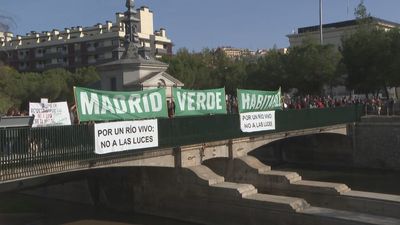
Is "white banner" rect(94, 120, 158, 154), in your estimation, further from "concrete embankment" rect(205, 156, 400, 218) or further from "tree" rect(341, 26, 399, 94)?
"tree" rect(341, 26, 399, 94)

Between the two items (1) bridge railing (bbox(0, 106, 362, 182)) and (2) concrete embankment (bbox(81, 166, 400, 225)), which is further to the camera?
(2) concrete embankment (bbox(81, 166, 400, 225))

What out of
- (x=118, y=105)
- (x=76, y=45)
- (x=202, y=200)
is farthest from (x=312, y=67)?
(x=76, y=45)

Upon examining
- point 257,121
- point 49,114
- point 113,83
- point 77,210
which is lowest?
point 77,210

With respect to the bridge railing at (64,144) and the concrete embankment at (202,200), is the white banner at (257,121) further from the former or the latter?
the concrete embankment at (202,200)

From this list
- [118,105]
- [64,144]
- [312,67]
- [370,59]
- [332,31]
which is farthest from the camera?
[332,31]

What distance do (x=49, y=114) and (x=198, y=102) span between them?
7683 millimetres

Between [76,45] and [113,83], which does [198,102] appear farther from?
[76,45]

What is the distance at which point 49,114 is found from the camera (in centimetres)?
1844

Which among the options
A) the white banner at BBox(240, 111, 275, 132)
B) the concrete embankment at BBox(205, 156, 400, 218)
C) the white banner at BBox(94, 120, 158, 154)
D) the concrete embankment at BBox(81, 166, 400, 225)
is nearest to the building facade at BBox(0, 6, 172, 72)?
the white banner at BBox(240, 111, 275, 132)

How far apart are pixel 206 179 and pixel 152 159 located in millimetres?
2312

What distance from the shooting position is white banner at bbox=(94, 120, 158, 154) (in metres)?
18.0

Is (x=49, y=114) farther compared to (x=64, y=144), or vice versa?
(x=49, y=114)

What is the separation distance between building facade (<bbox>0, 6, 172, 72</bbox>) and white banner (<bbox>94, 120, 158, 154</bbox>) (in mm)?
87673

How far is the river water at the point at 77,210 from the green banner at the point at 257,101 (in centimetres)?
663
